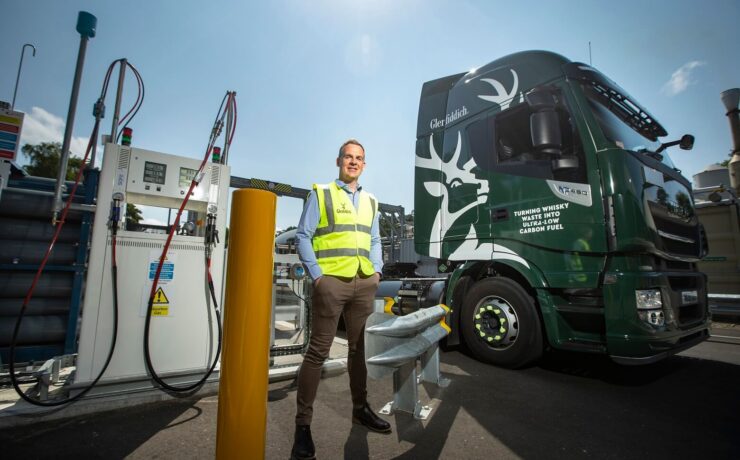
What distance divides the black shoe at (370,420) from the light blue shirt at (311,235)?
93cm

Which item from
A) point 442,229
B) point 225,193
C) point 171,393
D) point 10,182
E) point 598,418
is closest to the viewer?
point 598,418

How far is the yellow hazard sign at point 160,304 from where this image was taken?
9.03 ft

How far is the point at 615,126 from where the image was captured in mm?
3287

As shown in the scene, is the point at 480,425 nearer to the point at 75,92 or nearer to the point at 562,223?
the point at 562,223

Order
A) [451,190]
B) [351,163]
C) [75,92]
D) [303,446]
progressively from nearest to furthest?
1. [303,446]
2. [351,163]
3. [75,92]
4. [451,190]

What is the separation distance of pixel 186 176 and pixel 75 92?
1.12 meters

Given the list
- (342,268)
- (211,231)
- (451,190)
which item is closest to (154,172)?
(211,231)

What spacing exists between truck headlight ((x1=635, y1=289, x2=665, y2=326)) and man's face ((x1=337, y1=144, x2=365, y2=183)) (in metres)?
2.38

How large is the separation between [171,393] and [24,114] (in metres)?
3.14

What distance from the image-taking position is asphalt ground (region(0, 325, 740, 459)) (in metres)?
2.00

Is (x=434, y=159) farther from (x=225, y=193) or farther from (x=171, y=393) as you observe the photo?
(x=171, y=393)

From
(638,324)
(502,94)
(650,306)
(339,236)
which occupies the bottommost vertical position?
(638,324)

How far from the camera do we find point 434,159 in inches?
176

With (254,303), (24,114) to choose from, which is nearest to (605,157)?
(254,303)
